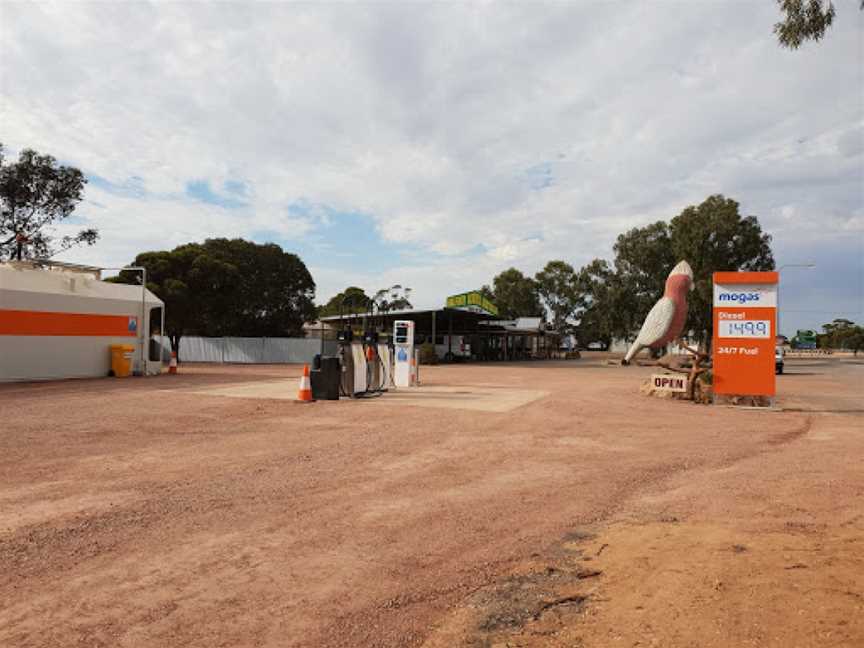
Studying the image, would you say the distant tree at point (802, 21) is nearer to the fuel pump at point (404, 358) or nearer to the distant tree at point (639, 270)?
the fuel pump at point (404, 358)

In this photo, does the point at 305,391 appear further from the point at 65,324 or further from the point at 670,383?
→ the point at 65,324

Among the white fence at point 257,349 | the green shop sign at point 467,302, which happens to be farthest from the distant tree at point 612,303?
the white fence at point 257,349

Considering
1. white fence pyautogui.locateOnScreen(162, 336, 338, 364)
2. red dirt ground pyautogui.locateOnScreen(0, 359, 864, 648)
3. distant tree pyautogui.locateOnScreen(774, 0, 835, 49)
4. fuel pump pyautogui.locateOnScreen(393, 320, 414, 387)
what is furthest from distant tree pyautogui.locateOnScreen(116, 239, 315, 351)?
distant tree pyautogui.locateOnScreen(774, 0, 835, 49)

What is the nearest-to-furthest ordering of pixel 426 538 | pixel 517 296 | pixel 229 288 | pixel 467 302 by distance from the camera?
1. pixel 426 538
2. pixel 229 288
3. pixel 467 302
4. pixel 517 296

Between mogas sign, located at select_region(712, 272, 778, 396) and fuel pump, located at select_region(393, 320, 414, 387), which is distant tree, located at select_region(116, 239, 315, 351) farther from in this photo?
mogas sign, located at select_region(712, 272, 778, 396)

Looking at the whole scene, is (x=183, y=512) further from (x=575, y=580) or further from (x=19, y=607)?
(x=575, y=580)

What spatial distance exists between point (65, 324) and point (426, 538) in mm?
20452

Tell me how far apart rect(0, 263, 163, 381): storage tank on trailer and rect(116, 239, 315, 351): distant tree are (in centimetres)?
1542

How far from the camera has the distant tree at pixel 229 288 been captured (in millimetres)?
38469

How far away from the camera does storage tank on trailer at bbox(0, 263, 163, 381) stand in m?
19.1

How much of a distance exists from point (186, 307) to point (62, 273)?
56.8 feet

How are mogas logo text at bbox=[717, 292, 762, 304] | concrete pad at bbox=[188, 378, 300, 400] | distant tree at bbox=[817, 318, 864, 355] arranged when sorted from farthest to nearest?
distant tree at bbox=[817, 318, 864, 355], concrete pad at bbox=[188, 378, 300, 400], mogas logo text at bbox=[717, 292, 762, 304]

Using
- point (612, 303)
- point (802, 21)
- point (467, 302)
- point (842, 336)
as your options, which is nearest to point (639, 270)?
point (612, 303)

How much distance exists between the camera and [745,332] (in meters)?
14.4
